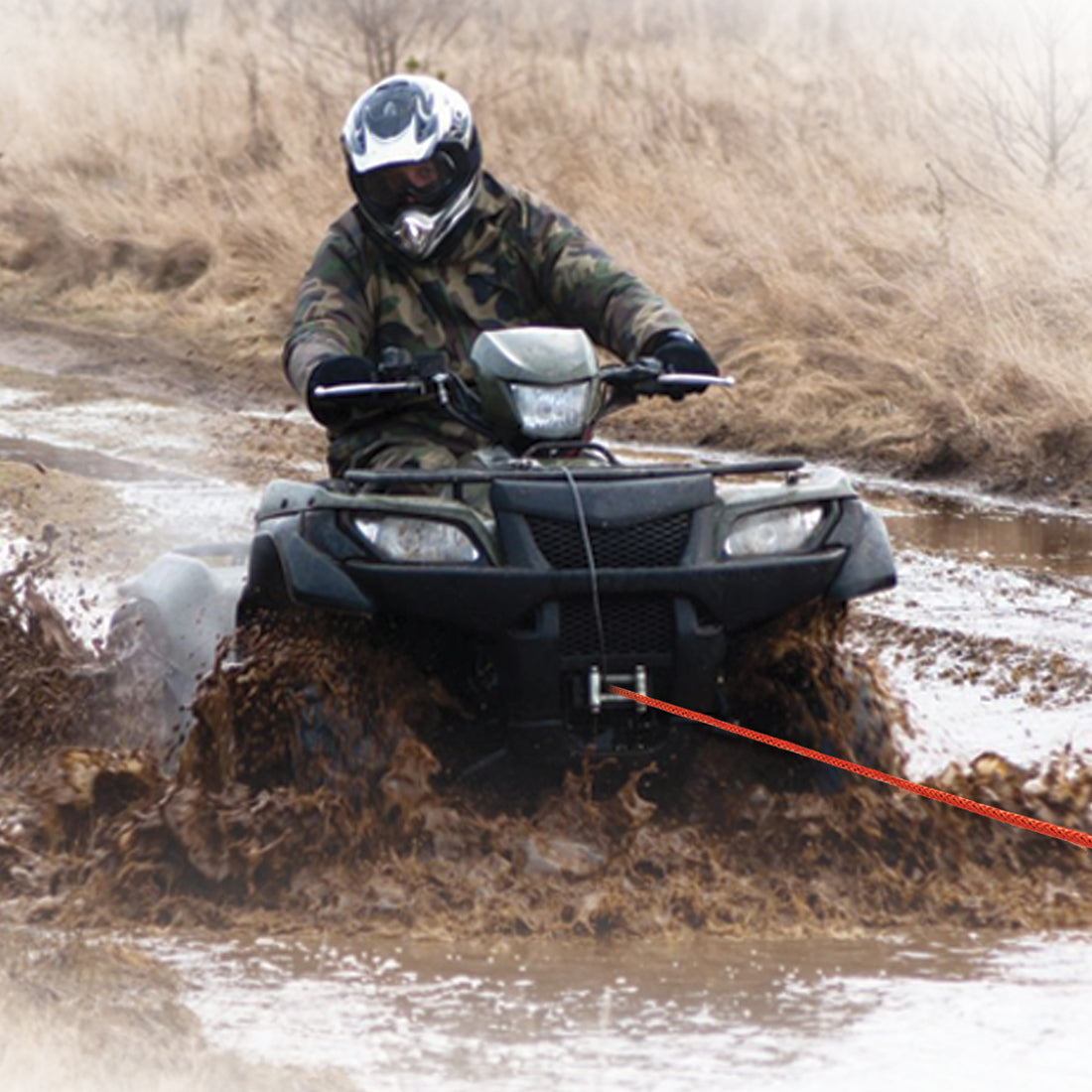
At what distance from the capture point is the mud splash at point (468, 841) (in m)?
5.59

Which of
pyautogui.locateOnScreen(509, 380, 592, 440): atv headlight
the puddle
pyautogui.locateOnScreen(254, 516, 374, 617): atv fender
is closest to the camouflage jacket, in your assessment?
pyautogui.locateOnScreen(509, 380, 592, 440): atv headlight

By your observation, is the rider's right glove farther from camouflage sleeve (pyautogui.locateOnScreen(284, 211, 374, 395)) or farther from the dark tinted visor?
the dark tinted visor

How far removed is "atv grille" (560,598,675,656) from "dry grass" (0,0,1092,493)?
27.0 feet

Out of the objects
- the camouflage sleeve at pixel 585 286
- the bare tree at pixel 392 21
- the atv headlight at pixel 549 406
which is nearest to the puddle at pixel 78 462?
the camouflage sleeve at pixel 585 286

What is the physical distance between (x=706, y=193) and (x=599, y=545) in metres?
15.9

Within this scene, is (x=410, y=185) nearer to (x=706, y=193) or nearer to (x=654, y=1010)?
(x=654, y=1010)

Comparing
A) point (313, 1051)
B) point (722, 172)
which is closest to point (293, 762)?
point (313, 1051)

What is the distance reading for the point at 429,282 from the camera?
681 centimetres

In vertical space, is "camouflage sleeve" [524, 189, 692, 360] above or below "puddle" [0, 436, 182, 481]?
below

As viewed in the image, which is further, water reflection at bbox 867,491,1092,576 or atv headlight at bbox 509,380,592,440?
water reflection at bbox 867,491,1092,576

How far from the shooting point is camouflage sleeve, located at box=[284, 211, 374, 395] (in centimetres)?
661

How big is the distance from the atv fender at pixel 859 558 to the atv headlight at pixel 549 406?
67cm

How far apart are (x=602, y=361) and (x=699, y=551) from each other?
39.5 ft

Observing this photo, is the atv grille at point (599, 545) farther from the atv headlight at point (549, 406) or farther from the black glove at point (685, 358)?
the black glove at point (685, 358)
